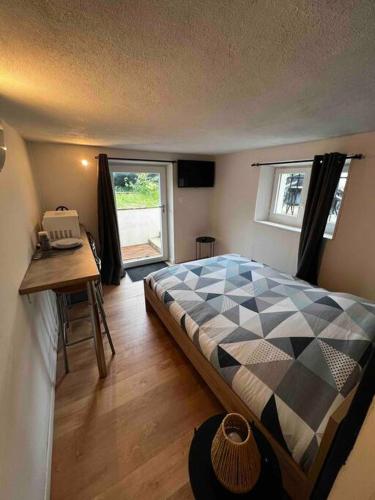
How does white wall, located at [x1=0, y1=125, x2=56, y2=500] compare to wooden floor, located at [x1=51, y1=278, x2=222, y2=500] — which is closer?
white wall, located at [x1=0, y1=125, x2=56, y2=500]

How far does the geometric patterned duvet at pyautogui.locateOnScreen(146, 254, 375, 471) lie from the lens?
1.03 meters

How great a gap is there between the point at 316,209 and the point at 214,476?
2.45 m

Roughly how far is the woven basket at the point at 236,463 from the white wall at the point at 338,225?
2.15 metres

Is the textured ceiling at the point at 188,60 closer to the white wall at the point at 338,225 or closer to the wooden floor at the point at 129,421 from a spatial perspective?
the white wall at the point at 338,225

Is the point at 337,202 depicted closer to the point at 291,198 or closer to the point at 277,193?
the point at 291,198

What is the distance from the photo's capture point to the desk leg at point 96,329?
5.32 ft

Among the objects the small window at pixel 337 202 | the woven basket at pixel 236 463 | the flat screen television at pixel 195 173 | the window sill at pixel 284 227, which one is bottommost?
the woven basket at pixel 236 463

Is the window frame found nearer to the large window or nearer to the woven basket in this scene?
the large window

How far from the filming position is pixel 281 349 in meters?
1.32

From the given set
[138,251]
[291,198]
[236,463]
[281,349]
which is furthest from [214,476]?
[138,251]

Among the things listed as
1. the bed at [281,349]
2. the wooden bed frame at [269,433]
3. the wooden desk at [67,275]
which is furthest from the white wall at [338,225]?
the wooden desk at [67,275]

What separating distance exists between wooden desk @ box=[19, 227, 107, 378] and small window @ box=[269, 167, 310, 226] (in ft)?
8.86

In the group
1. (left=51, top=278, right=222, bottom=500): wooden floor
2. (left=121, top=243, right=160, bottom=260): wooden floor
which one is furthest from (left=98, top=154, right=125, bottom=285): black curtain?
(left=51, top=278, right=222, bottom=500): wooden floor

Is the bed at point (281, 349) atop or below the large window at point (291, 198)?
below
